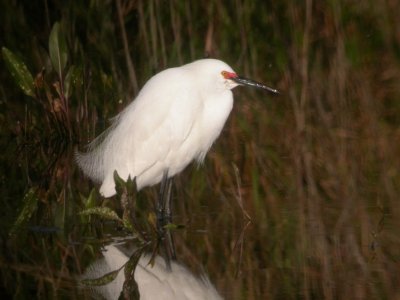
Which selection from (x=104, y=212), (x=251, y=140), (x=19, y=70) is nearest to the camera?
(x=104, y=212)

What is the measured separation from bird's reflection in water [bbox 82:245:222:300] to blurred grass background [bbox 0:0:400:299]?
0.10 meters

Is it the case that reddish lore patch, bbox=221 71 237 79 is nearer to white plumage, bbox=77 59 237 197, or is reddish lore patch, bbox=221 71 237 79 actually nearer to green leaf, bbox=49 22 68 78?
white plumage, bbox=77 59 237 197

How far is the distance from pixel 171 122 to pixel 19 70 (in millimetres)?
1480

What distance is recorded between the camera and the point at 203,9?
32.7 ft

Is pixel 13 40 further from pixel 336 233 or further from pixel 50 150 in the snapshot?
pixel 336 233

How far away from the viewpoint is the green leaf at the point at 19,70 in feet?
24.2

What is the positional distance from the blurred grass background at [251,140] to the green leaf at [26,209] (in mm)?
34

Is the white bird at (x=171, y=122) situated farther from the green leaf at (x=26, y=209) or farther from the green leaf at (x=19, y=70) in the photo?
the green leaf at (x=19, y=70)

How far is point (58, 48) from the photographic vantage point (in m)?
7.32

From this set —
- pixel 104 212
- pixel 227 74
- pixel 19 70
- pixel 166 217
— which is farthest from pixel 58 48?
pixel 104 212

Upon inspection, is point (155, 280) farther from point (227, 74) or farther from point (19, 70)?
point (19, 70)

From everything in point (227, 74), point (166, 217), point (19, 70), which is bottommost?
point (166, 217)

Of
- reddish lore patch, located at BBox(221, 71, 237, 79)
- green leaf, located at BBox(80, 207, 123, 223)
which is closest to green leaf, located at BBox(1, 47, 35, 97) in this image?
reddish lore patch, located at BBox(221, 71, 237, 79)

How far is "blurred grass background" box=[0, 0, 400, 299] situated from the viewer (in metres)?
5.04
